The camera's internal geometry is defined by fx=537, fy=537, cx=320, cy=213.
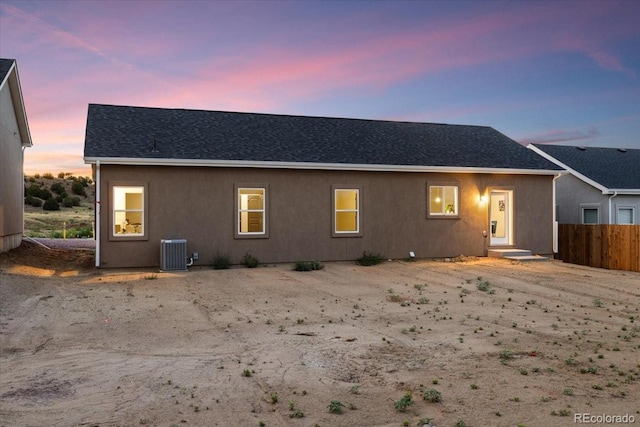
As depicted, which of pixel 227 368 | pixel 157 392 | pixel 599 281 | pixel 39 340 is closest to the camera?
pixel 157 392

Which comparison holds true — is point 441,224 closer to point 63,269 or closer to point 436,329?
point 436,329

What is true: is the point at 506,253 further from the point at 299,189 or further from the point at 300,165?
the point at 300,165

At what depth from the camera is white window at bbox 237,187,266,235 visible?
662 inches

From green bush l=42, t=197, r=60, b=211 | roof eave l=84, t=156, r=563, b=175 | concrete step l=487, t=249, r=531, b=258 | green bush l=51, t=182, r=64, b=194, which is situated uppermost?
green bush l=51, t=182, r=64, b=194

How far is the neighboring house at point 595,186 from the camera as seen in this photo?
22750mm

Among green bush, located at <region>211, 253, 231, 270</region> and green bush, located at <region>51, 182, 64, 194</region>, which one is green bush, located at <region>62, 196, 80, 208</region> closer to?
green bush, located at <region>51, 182, 64, 194</region>

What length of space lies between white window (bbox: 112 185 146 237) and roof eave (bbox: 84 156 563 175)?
32.2 inches

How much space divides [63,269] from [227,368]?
38.4 ft

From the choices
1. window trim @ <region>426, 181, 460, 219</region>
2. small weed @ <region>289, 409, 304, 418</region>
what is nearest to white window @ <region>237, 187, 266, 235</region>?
window trim @ <region>426, 181, 460, 219</region>

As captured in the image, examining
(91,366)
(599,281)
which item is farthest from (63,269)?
(599,281)

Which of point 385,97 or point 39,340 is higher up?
point 385,97

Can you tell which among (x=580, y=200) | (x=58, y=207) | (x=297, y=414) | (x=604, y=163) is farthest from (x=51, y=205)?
(x=297, y=414)

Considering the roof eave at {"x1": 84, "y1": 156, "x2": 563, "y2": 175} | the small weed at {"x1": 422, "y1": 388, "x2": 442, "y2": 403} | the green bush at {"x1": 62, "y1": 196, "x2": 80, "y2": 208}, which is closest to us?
the small weed at {"x1": 422, "y1": 388, "x2": 442, "y2": 403}

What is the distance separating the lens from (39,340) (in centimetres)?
805
